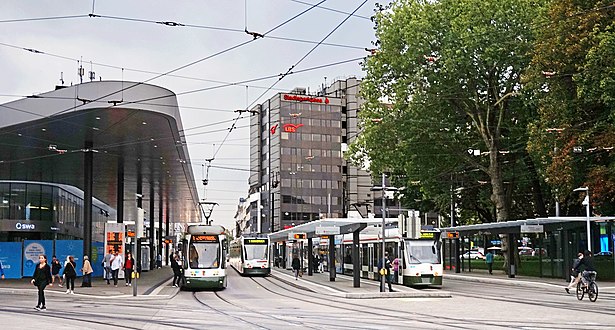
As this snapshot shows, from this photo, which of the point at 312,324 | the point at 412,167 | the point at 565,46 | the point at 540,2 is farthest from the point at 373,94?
the point at 312,324

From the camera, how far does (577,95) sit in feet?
123

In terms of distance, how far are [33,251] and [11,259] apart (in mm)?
1269

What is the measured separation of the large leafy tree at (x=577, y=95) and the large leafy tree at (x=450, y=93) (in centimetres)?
495

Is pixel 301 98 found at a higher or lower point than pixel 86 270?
higher

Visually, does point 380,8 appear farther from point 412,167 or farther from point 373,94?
point 412,167

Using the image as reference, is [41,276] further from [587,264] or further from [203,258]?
[587,264]

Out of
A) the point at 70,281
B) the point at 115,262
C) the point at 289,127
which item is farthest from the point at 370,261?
the point at 289,127

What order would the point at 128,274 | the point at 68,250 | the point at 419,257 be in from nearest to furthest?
the point at 419,257, the point at 128,274, the point at 68,250

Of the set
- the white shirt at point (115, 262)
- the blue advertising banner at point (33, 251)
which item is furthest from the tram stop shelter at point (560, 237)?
the blue advertising banner at point (33, 251)

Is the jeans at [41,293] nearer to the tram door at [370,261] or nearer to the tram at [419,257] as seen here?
the tram at [419,257]

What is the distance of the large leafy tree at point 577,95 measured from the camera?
3531 cm

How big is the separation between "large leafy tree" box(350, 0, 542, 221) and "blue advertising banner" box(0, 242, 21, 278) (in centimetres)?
2203

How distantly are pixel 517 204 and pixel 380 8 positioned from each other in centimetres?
2003

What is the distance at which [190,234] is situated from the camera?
35.4 m
